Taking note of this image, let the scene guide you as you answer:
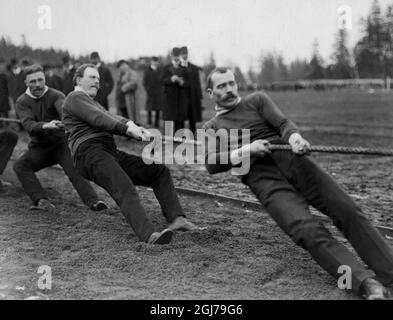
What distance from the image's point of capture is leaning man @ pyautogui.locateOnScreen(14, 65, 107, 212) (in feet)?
23.6

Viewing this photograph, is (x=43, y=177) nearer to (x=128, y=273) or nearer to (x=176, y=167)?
(x=176, y=167)

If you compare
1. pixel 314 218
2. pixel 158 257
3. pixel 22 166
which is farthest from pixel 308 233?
pixel 22 166

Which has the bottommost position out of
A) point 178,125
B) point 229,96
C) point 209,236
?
point 209,236

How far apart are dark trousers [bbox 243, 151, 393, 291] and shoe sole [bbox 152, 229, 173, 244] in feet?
3.10

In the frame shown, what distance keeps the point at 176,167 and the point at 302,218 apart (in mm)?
5962

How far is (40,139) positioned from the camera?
24.1ft

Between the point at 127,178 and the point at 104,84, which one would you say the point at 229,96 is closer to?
the point at 127,178

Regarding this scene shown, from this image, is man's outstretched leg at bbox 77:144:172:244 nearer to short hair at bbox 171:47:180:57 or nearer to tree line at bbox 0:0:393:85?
short hair at bbox 171:47:180:57

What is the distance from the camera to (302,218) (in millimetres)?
4328

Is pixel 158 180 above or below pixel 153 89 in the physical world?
below

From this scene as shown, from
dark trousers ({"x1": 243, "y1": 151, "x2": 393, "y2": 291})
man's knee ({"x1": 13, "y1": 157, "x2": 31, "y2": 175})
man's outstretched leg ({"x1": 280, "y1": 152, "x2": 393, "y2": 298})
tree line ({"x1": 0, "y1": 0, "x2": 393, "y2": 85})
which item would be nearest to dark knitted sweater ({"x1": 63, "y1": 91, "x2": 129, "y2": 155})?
man's knee ({"x1": 13, "y1": 157, "x2": 31, "y2": 175})

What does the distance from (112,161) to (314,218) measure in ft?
7.29
